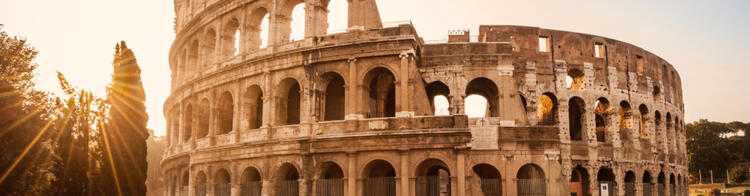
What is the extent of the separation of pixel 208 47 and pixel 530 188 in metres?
13.1

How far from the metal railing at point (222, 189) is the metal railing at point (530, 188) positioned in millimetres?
9524

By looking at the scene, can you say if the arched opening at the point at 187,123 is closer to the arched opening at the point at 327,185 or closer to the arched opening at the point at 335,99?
the arched opening at the point at 335,99

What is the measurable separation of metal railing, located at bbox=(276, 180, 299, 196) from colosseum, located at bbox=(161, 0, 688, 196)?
32 millimetres

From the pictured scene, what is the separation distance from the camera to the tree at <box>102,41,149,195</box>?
15039mm

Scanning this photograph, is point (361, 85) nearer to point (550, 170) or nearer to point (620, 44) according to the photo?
point (550, 170)

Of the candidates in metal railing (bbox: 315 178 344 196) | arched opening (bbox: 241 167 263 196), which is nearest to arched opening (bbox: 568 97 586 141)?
metal railing (bbox: 315 178 344 196)

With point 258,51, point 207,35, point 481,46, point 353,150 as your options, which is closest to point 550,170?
point 481,46

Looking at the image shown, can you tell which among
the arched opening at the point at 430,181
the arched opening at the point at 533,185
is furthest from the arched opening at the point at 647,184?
the arched opening at the point at 430,181

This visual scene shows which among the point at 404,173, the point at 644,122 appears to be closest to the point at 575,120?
the point at 644,122

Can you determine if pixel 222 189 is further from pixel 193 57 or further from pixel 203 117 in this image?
pixel 193 57

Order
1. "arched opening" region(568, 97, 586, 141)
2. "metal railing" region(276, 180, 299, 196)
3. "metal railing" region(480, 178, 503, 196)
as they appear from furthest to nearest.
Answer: "arched opening" region(568, 97, 586, 141) → "metal railing" region(276, 180, 299, 196) → "metal railing" region(480, 178, 503, 196)

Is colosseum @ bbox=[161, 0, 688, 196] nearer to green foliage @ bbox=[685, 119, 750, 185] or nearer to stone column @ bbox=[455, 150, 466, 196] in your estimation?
stone column @ bbox=[455, 150, 466, 196]

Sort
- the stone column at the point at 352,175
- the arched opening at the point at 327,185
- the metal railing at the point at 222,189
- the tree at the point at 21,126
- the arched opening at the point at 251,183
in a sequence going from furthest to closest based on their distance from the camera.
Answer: the metal railing at the point at 222,189 < the arched opening at the point at 251,183 < the arched opening at the point at 327,185 < the stone column at the point at 352,175 < the tree at the point at 21,126

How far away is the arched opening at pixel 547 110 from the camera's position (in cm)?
2148
